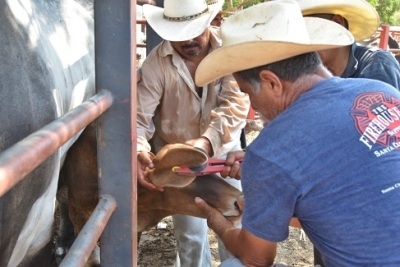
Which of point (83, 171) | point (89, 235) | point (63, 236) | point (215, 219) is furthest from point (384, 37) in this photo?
point (89, 235)

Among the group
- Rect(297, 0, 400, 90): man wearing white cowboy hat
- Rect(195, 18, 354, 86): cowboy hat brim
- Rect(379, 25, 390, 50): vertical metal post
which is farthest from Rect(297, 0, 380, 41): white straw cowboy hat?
Rect(379, 25, 390, 50): vertical metal post

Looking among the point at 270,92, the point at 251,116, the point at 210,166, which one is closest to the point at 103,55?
the point at 270,92

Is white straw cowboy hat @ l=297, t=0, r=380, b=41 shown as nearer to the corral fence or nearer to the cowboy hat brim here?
the cowboy hat brim

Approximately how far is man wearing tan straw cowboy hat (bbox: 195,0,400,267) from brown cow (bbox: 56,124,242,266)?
0.61 m

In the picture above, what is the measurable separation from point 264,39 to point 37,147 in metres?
0.94

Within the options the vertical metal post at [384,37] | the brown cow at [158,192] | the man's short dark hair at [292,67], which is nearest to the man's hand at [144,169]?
the brown cow at [158,192]

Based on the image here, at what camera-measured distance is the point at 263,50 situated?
1.80 metres

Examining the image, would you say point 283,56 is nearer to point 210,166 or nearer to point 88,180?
point 210,166

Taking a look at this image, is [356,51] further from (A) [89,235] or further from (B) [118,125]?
(A) [89,235]

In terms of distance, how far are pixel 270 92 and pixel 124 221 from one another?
2.46 ft

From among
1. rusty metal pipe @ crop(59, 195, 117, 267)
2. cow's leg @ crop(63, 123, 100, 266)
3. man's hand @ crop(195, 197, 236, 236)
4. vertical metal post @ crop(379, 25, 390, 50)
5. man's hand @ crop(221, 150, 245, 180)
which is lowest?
vertical metal post @ crop(379, 25, 390, 50)

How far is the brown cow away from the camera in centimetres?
254

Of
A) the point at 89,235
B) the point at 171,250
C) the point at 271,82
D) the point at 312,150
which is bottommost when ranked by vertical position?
the point at 171,250

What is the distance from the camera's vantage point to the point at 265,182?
174 centimetres
